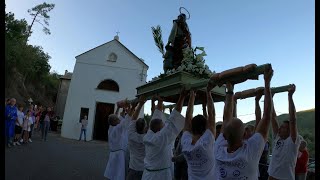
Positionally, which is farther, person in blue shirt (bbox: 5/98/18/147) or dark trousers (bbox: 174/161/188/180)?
person in blue shirt (bbox: 5/98/18/147)

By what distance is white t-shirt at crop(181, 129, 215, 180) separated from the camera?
4.11 meters

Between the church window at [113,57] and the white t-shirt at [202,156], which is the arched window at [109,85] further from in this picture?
the white t-shirt at [202,156]

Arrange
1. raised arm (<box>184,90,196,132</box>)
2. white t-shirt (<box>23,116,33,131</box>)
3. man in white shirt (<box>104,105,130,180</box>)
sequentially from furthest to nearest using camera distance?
white t-shirt (<box>23,116,33,131</box>) → man in white shirt (<box>104,105,130,180</box>) → raised arm (<box>184,90,196,132</box>)

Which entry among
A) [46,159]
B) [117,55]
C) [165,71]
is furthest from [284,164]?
[117,55]

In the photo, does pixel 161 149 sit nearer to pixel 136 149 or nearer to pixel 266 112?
pixel 136 149

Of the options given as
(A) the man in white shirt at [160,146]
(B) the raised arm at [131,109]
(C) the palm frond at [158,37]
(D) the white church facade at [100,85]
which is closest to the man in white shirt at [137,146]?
(B) the raised arm at [131,109]

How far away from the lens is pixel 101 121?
91.4 ft

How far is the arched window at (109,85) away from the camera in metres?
28.2

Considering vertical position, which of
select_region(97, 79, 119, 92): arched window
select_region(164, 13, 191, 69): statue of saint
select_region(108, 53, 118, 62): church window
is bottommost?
select_region(164, 13, 191, 69): statue of saint

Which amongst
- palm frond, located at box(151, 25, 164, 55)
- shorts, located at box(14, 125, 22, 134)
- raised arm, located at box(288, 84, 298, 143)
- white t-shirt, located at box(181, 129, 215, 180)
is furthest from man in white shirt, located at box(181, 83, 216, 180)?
shorts, located at box(14, 125, 22, 134)

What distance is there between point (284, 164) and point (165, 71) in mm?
2517

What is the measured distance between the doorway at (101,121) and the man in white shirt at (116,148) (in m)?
20.1

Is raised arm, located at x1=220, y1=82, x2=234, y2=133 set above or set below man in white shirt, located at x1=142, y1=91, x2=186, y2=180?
above

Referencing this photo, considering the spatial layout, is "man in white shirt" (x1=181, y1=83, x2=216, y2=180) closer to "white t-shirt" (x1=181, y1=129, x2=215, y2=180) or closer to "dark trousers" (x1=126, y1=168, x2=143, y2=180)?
"white t-shirt" (x1=181, y1=129, x2=215, y2=180)
